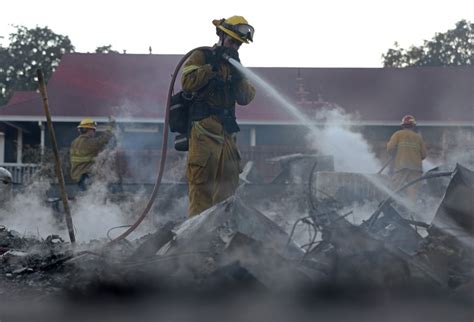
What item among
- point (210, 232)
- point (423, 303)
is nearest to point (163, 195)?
point (210, 232)

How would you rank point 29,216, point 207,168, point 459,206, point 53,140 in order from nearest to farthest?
point 459,206
point 53,140
point 207,168
point 29,216

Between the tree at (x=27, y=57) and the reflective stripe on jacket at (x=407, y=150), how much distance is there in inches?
1098

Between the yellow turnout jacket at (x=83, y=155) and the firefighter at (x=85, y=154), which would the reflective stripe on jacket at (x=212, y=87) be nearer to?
the firefighter at (x=85, y=154)

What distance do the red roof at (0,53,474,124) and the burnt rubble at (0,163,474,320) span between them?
1609cm

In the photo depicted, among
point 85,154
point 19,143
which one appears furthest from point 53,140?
point 19,143

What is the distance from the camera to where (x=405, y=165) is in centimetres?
1175

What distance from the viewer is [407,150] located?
1191 cm

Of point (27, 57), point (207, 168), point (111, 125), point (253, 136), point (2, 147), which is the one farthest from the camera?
point (27, 57)

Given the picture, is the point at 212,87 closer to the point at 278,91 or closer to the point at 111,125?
the point at 111,125

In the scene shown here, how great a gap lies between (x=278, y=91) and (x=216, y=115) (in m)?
16.2

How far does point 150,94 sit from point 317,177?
41.6ft

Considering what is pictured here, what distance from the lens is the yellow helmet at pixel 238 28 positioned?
22.3 feet

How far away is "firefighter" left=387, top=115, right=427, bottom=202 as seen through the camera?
459 inches

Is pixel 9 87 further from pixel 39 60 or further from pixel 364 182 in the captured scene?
pixel 364 182
